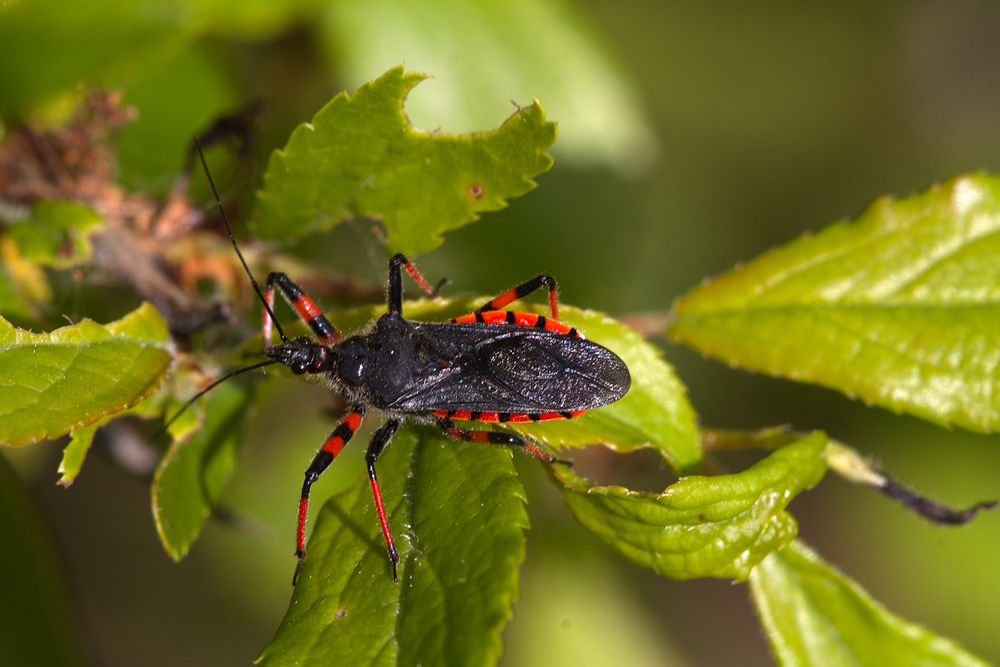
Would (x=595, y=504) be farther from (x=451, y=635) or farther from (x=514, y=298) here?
(x=514, y=298)

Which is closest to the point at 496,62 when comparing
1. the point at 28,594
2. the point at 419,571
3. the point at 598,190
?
the point at 598,190

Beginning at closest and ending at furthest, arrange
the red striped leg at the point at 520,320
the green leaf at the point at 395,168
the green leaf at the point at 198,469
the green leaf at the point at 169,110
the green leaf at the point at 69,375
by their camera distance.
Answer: the green leaf at the point at 69,375 < the green leaf at the point at 395,168 < the green leaf at the point at 198,469 < the red striped leg at the point at 520,320 < the green leaf at the point at 169,110

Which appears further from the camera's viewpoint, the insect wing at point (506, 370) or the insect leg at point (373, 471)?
the insect wing at point (506, 370)

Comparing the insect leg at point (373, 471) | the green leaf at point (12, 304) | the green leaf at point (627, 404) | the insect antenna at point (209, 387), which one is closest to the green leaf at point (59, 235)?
the green leaf at point (12, 304)

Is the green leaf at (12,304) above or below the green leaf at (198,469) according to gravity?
above

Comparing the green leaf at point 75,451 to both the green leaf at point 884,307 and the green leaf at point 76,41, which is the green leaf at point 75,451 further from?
the green leaf at point 884,307

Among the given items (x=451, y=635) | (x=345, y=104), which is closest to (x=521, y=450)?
(x=451, y=635)
